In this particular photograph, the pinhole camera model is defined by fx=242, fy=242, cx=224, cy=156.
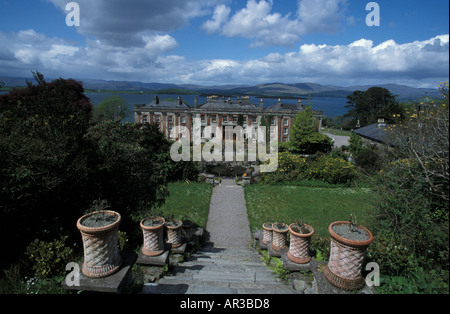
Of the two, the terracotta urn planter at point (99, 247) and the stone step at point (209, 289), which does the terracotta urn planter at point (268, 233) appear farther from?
the terracotta urn planter at point (99, 247)

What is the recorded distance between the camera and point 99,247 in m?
3.68

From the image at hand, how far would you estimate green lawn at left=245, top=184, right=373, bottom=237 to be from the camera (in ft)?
42.9

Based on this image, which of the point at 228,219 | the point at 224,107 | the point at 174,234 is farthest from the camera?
the point at 224,107

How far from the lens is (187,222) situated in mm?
9211

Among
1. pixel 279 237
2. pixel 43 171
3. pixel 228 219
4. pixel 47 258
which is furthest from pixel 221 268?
pixel 228 219

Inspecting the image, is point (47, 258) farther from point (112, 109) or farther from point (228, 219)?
point (112, 109)

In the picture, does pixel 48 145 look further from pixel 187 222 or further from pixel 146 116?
pixel 146 116

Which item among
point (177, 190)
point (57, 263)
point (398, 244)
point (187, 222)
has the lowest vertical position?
point (177, 190)

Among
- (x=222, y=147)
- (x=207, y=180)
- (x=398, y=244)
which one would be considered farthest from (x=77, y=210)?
(x=222, y=147)

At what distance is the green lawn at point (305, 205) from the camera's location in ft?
42.9

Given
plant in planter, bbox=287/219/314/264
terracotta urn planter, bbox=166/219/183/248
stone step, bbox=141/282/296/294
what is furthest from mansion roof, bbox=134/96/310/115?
stone step, bbox=141/282/296/294

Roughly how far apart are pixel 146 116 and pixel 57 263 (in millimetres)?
37442

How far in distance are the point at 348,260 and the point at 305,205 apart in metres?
12.1
